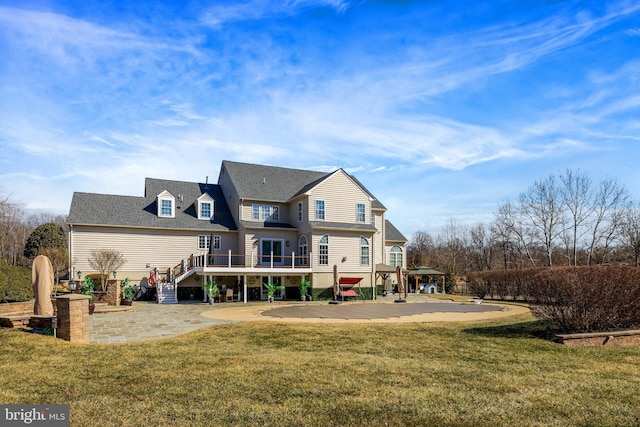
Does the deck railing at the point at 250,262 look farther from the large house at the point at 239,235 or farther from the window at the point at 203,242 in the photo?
the window at the point at 203,242

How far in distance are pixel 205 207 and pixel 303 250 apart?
25.5 feet

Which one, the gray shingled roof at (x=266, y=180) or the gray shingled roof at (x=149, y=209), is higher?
the gray shingled roof at (x=266, y=180)

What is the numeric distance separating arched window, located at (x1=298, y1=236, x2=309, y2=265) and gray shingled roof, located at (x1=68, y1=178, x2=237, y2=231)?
4.99 meters

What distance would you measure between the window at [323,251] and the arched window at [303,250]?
923mm

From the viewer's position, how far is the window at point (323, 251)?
87.7 feet

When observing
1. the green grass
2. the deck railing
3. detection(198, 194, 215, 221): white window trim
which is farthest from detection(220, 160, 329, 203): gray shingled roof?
the green grass

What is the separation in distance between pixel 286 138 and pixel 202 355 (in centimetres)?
1085

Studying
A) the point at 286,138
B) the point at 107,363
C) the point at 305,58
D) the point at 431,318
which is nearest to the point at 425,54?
the point at 305,58

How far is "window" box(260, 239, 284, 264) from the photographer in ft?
91.0

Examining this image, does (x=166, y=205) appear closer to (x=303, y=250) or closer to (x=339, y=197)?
(x=303, y=250)

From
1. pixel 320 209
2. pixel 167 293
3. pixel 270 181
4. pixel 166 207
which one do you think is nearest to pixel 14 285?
pixel 167 293

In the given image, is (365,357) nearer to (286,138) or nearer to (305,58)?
(305,58)

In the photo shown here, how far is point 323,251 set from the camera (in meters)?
26.8

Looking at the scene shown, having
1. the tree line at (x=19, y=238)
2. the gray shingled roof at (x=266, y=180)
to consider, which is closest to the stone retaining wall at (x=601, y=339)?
the gray shingled roof at (x=266, y=180)
